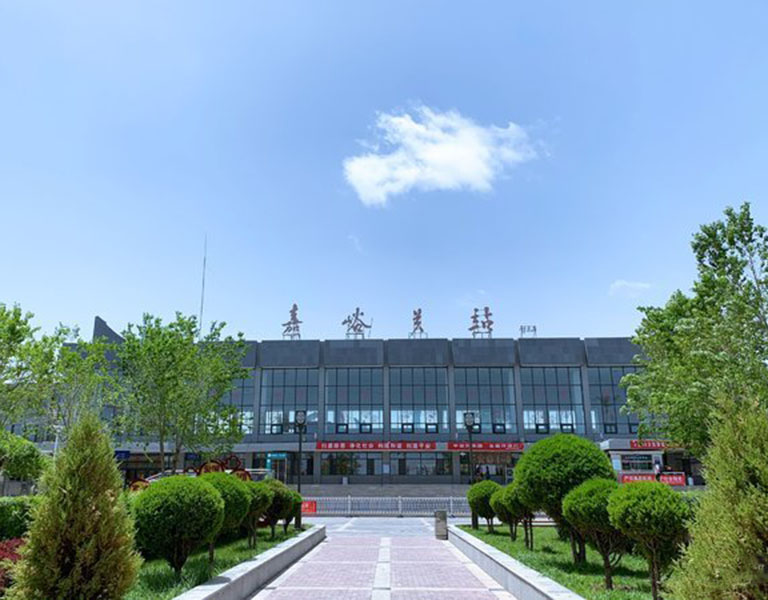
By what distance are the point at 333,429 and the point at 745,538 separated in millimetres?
46153

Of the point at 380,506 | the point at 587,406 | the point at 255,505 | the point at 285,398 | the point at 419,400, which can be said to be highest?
the point at 285,398

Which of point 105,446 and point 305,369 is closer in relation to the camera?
point 105,446

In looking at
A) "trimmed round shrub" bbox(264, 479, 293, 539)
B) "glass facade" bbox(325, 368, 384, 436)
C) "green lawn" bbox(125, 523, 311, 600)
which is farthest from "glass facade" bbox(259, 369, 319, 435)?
"green lawn" bbox(125, 523, 311, 600)

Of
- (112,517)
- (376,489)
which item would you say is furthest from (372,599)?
(376,489)

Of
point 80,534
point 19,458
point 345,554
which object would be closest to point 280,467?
point 19,458

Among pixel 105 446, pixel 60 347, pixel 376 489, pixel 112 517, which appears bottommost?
pixel 376 489

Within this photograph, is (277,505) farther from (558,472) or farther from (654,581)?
(654,581)

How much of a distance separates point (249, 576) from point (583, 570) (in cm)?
557

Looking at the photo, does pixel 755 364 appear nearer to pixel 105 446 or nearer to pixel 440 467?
pixel 105 446

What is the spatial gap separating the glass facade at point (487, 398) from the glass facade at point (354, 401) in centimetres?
665

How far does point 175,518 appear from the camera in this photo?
325 inches

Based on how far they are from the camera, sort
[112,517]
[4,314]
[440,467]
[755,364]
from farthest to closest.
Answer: [440,467]
[4,314]
[755,364]
[112,517]

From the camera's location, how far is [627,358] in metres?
48.4

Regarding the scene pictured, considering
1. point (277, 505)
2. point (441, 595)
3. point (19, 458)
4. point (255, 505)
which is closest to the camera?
point (441, 595)
